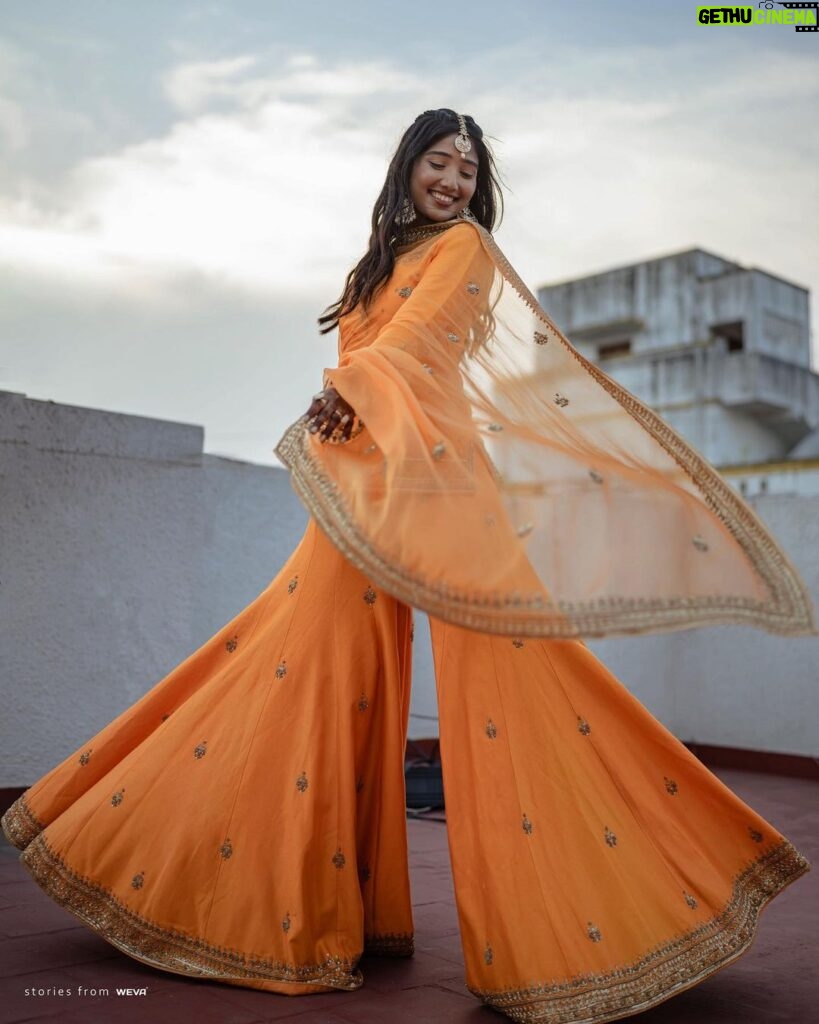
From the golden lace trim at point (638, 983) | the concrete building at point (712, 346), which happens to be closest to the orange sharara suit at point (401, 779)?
the golden lace trim at point (638, 983)

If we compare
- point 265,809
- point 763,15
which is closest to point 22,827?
point 265,809

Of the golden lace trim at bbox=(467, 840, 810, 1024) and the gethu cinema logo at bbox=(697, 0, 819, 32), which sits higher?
the gethu cinema logo at bbox=(697, 0, 819, 32)

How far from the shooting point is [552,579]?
1750mm

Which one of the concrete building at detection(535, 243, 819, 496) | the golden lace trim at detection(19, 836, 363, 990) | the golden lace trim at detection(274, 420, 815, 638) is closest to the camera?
the golden lace trim at detection(274, 420, 815, 638)

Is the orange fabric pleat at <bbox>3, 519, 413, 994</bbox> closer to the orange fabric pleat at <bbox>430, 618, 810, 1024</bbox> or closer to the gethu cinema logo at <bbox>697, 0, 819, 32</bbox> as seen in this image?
the orange fabric pleat at <bbox>430, 618, 810, 1024</bbox>

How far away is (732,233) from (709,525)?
61.6 feet

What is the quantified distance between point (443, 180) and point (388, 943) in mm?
1587

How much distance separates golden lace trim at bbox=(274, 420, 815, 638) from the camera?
1689 millimetres

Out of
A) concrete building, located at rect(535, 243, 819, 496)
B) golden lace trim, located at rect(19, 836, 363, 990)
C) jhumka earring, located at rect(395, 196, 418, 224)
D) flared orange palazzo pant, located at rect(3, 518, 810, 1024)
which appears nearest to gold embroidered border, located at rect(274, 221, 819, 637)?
flared orange palazzo pant, located at rect(3, 518, 810, 1024)

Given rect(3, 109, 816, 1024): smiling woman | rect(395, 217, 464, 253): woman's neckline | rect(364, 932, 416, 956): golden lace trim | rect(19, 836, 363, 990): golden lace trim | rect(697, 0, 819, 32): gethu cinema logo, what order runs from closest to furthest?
1. rect(3, 109, 816, 1024): smiling woman
2. rect(19, 836, 363, 990): golden lace trim
3. rect(364, 932, 416, 956): golden lace trim
4. rect(395, 217, 464, 253): woman's neckline
5. rect(697, 0, 819, 32): gethu cinema logo

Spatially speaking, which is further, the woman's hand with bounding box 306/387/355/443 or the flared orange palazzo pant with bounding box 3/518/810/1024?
the woman's hand with bounding box 306/387/355/443

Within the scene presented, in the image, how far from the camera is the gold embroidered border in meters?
1.69

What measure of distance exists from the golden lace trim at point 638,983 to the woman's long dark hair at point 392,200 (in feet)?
4.53

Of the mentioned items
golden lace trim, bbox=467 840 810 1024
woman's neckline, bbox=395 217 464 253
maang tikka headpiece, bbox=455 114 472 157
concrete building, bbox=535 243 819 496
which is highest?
concrete building, bbox=535 243 819 496
